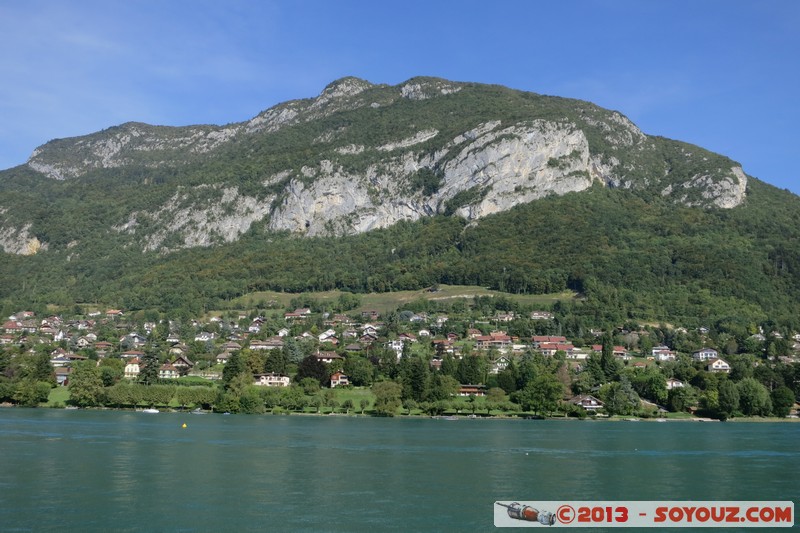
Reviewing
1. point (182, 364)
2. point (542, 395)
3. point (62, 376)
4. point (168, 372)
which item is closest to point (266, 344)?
point (182, 364)

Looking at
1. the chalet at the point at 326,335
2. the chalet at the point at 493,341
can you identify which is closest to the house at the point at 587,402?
the chalet at the point at 493,341

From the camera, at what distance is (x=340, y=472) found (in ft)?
142

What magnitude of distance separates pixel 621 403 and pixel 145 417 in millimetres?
49279

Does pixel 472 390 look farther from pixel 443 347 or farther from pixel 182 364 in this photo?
pixel 182 364

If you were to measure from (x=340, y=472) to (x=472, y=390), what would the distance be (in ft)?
172

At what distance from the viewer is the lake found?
107 ft

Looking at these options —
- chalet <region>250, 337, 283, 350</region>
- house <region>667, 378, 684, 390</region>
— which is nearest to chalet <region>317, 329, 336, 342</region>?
→ chalet <region>250, 337, 283, 350</region>

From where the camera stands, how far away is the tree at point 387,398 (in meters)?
83.8

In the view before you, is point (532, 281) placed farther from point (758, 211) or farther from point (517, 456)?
point (517, 456)

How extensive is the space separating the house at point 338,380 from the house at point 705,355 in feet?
163

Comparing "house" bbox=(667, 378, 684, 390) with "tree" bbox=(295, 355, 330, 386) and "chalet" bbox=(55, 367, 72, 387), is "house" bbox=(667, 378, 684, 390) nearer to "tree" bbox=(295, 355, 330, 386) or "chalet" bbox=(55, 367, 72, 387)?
"tree" bbox=(295, 355, 330, 386)

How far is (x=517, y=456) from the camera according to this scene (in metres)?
50.9

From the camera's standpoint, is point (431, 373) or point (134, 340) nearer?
point (431, 373)

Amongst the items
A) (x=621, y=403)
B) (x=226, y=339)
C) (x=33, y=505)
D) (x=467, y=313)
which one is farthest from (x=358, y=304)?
(x=33, y=505)
